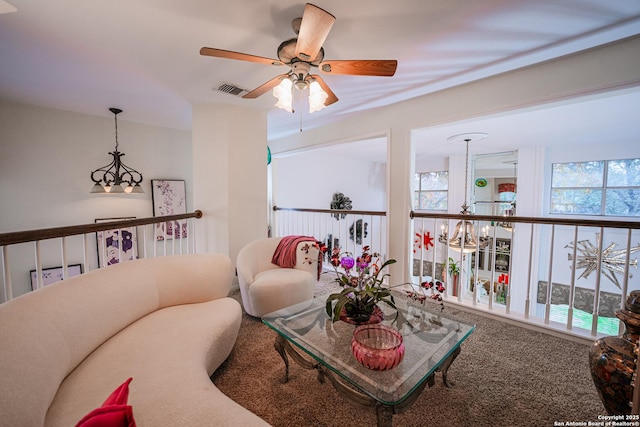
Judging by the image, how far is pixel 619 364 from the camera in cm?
94

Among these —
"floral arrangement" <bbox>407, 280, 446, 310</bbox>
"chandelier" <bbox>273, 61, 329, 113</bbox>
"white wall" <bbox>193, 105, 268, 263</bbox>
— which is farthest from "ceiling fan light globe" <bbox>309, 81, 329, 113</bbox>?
"white wall" <bbox>193, 105, 268, 263</bbox>

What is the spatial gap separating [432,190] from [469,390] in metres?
6.52

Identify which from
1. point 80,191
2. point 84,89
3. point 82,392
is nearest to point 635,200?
point 82,392

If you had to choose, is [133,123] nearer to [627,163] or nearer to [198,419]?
[198,419]

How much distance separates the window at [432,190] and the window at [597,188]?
2238 mm

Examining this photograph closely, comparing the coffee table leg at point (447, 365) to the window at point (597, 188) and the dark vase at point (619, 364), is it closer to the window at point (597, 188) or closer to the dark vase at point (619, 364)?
the dark vase at point (619, 364)

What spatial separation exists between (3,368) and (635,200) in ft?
26.6

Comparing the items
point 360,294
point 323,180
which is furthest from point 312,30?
point 323,180

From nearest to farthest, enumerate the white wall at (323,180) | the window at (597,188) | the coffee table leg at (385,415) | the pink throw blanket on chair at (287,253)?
1. the coffee table leg at (385,415)
2. the pink throw blanket on chair at (287,253)
3. the window at (597,188)
4. the white wall at (323,180)

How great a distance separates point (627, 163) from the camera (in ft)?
15.6

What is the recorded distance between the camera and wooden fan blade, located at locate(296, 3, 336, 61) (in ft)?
3.86

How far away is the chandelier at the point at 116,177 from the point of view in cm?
334

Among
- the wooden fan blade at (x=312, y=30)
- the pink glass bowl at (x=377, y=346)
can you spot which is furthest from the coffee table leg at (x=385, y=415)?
the wooden fan blade at (x=312, y=30)

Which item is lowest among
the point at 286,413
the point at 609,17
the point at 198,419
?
the point at 286,413
